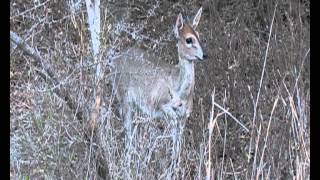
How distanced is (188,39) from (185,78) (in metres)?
0.41

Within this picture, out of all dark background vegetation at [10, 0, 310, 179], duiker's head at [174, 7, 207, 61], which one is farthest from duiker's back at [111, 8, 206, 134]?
dark background vegetation at [10, 0, 310, 179]

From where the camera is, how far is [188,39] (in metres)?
7.55

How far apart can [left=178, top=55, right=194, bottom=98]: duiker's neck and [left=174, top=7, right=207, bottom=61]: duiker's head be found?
0.07 metres

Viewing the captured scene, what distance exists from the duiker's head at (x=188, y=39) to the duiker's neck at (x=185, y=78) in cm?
7

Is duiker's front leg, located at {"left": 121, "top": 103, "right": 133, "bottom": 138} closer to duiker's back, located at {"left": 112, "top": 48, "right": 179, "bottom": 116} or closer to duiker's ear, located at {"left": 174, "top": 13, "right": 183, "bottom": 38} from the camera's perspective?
duiker's back, located at {"left": 112, "top": 48, "right": 179, "bottom": 116}

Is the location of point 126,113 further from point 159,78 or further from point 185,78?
point 185,78

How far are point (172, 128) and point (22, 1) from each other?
92.4 inches

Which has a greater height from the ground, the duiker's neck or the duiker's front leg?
the duiker's neck

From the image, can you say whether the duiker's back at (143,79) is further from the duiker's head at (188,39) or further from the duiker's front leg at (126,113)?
the duiker's head at (188,39)

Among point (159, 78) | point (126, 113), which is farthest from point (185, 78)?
point (126, 113)

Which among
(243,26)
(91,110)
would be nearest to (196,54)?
(243,26)

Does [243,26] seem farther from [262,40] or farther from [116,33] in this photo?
[116,33]

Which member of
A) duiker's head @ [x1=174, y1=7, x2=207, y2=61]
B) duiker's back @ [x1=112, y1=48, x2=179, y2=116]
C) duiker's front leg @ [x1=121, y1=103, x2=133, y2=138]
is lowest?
duiker's front leg @ [x1=121, y1=103, x2=133, y2=138]

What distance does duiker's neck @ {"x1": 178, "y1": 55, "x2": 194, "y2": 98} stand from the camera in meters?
7.70
